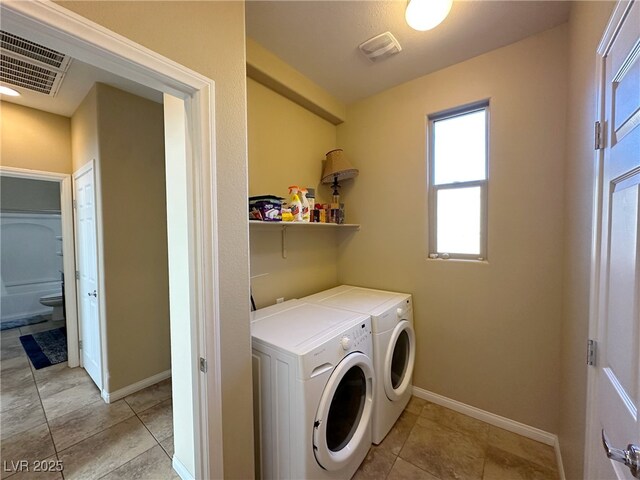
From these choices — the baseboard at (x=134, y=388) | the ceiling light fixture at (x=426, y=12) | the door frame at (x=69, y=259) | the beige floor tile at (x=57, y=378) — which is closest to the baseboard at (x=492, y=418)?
the baseboard at (x=134, y=388)

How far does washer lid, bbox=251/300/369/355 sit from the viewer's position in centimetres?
121

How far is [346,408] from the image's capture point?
146 centimetres

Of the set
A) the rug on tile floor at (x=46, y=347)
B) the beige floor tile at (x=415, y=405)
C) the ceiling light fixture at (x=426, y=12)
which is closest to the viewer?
the ceiling light fixture at (x=426, y=12)

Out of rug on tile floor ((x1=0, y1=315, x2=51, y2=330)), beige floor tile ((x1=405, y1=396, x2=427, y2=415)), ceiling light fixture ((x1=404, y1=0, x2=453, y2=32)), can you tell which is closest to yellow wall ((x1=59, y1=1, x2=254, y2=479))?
ceiling light fixture ((x1=404, y1=0, x2=453, y2=32))

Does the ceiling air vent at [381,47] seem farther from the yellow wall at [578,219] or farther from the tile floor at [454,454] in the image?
the tile floor at [454,454]

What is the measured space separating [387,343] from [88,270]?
8.95 feet

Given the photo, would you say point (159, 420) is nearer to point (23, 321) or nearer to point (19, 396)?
point (19, 396)

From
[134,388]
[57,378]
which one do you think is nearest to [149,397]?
[134,388]

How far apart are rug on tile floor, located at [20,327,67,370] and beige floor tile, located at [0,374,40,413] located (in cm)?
35

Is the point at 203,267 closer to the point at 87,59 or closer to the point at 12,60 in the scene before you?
the point at 87,59

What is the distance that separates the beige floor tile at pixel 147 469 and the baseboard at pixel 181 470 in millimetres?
21

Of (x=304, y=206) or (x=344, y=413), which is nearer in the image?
(x=344, y=413)

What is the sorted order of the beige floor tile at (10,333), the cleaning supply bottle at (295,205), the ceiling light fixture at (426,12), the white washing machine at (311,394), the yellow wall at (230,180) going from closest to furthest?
the yellow wall at (230,180) → the white washing machine at (311,394) → the ceiling light fixture at (426,12) → the cleaning supply bottle at (295,205) → the beige floor tile at (10,333)

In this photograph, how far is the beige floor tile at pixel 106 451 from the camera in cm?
148
